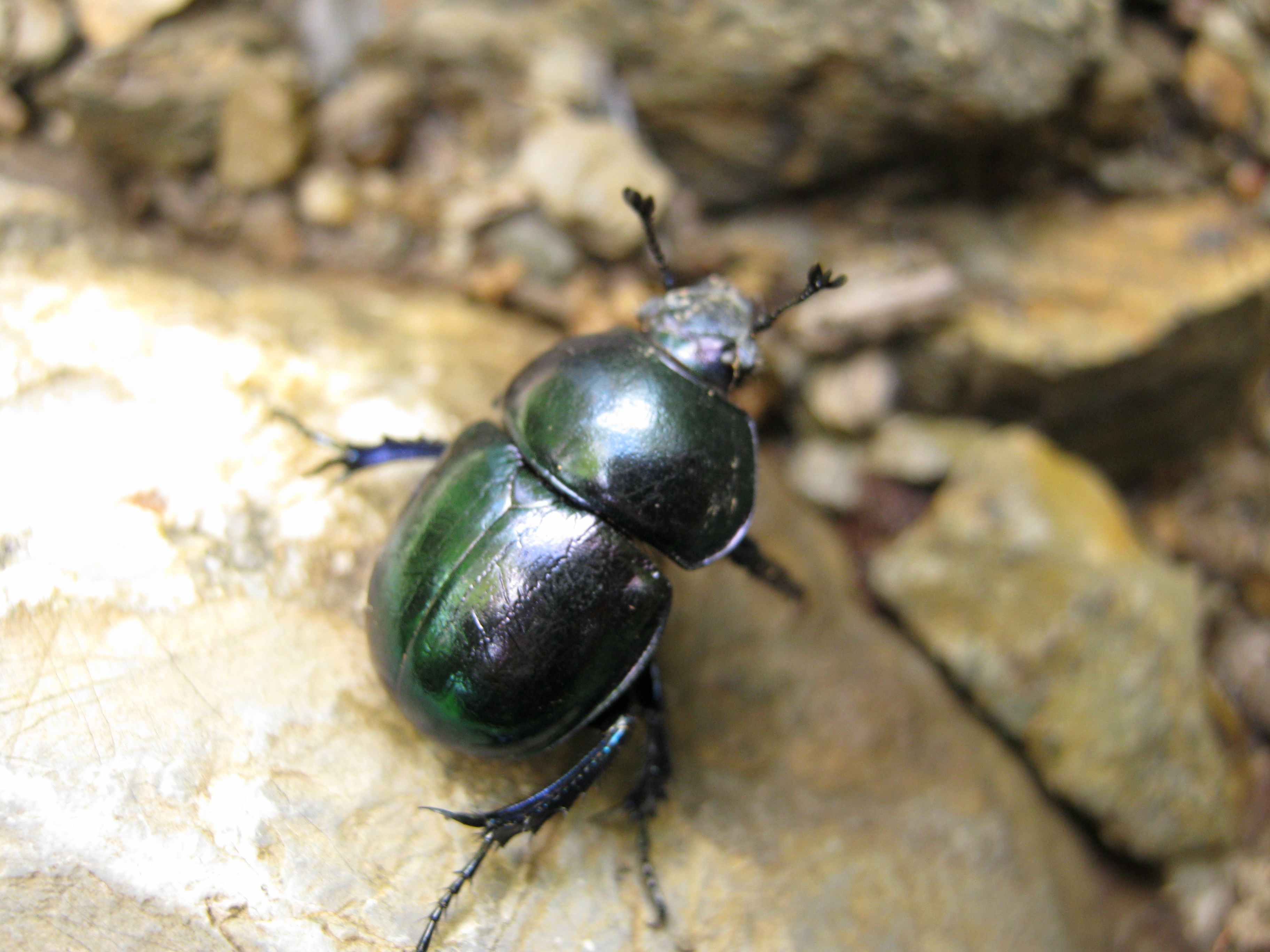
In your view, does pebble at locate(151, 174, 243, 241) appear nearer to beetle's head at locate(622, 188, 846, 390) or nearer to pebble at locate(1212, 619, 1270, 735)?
beetle's head at locate(622, 188, 846, 390)

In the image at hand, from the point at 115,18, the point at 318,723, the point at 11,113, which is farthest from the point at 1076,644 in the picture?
the point at 11,113

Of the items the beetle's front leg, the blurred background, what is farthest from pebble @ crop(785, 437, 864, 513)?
the beetle's front leg

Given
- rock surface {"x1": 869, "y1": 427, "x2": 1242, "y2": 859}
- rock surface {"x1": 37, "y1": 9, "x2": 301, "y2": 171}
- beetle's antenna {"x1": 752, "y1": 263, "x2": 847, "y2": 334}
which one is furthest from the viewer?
rock surface {"x1": 37, "y1": 9, "x2": 301, "y2": 171}

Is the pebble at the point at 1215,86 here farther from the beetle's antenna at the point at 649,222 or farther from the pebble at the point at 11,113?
the pebble at the point at 11,113

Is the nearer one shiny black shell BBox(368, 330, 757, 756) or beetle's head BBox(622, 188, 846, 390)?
shiny black shell BBox(368, 330, 757, 756)

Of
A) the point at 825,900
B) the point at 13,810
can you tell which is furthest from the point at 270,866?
the point at 825,900

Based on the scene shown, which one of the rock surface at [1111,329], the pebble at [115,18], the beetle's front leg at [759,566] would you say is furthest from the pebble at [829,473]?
the pebble at [115,18]

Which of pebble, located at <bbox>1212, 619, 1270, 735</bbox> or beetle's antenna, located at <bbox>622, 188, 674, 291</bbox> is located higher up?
beetle's antenna, located at <bbox>622, 188, 674, 291</bbox>
